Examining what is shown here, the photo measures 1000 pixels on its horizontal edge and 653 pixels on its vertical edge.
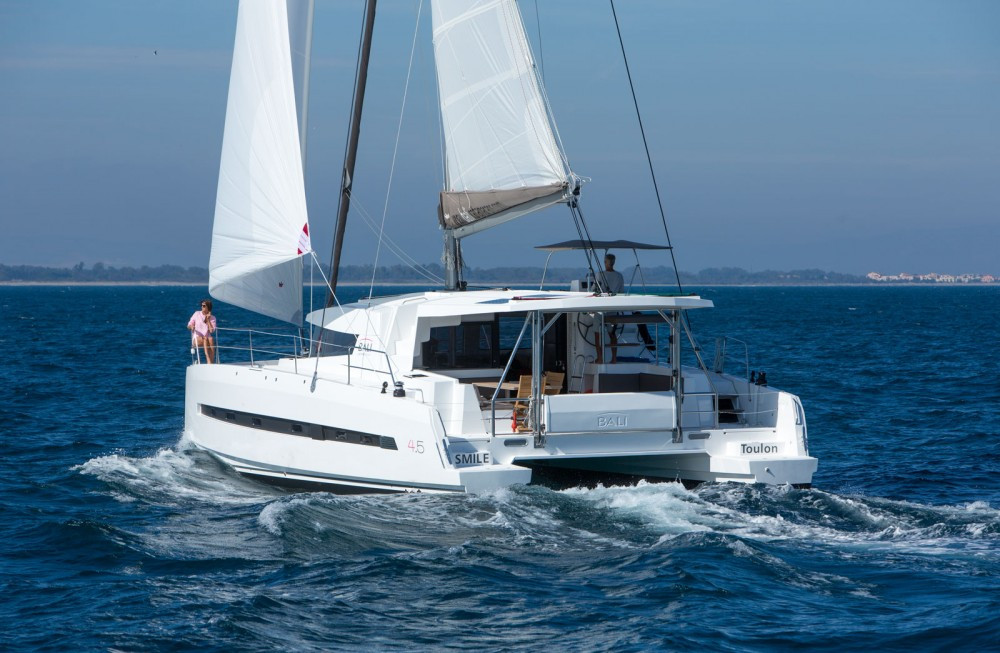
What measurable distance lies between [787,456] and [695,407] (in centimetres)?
123

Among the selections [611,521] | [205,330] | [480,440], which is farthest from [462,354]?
[205,330]

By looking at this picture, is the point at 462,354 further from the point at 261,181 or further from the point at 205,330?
the point at 205,330

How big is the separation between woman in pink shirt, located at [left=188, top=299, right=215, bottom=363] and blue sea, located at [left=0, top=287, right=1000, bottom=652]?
1.55m

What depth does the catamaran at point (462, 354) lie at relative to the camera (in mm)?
12875

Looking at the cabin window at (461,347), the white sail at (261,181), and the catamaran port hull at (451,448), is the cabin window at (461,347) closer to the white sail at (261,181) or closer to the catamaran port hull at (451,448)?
the catamaran port hull at (451,448)

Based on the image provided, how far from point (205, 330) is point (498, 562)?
788cm

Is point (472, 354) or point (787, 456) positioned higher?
point (472, 354)

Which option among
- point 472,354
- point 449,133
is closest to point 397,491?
point 472,354

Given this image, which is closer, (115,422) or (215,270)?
(215,270)

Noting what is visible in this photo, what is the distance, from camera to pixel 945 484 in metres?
15.8

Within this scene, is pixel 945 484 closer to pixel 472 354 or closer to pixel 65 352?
pixel 472 354

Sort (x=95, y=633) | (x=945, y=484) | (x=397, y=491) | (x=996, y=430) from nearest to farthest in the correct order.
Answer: (x=95, y=633), (x=397, y=491), (x=945, y=484), (x=996, y=430)

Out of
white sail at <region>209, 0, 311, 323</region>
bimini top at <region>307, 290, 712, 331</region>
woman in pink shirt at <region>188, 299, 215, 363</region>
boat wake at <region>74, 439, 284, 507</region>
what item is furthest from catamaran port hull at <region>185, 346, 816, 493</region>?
woman in pink shirt at <region>188, 299, 215, 363</region>

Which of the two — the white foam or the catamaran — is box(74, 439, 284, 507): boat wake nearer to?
the white foam
